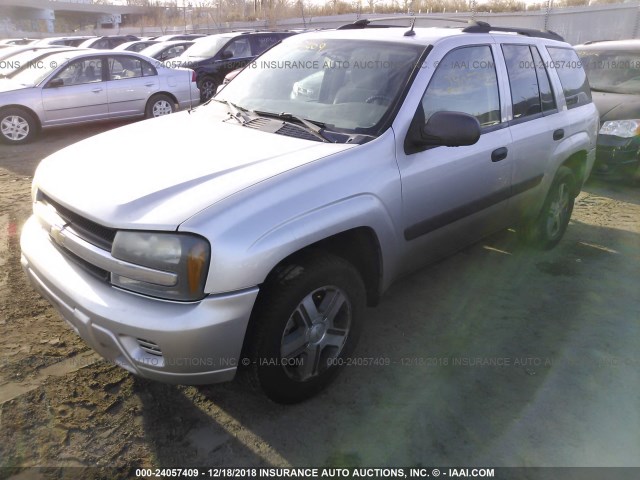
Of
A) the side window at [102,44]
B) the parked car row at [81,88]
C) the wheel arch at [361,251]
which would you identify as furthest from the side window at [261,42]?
the wheel arch at [361,251]

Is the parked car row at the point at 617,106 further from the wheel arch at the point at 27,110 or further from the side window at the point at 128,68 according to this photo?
the wheel arch at the point at 27,110

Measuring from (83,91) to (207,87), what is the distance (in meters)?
4.08

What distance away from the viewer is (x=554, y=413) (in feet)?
8.99

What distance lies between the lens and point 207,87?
12641 millimetres

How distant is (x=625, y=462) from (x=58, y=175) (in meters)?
3.21

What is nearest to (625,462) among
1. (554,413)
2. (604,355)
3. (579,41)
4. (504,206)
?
(554,413)

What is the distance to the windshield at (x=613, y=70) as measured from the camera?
7322 mm

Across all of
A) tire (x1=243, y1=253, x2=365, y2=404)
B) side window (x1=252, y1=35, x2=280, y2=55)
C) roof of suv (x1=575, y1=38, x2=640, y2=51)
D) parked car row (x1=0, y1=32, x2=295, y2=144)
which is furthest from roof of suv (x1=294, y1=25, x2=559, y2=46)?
side window (x1=252, y1=35, x2=280, y2=55)

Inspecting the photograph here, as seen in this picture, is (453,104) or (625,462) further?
(453,104)

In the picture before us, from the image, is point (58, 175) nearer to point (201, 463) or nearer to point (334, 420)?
point (201, 463)

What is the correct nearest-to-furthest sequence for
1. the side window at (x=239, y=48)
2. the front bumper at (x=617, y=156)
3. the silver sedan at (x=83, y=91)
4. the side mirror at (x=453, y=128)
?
the side mirror at (x=453, y=128) → the front bumper at (x=617, y=156) → the silver sedan at (x=83, y=91) → the side window at (x=239, y=48)

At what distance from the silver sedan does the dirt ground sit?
5730 millimetres

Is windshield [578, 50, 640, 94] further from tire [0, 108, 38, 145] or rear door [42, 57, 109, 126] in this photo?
tire [0, 108, 38, 145]

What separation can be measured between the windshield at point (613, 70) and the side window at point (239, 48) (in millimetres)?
8150
